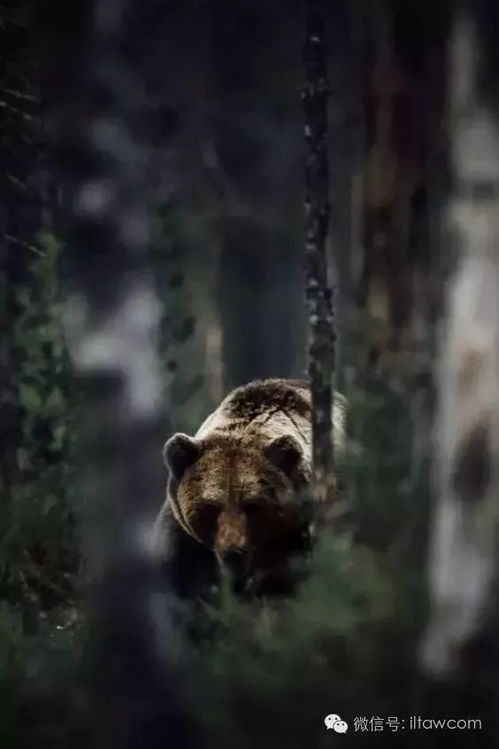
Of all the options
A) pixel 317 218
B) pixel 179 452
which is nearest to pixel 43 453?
pixel 179 452

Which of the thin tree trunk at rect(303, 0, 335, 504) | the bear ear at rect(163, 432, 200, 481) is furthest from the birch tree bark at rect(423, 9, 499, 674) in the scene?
the bear ear at rect(163, 432, 200, 481)

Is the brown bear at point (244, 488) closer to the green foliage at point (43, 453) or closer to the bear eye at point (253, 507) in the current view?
the bear eye at point (253, 507)

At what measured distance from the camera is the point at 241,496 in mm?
2033

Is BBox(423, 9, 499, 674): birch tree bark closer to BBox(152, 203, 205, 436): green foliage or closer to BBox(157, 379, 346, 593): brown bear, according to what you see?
BBox(157, 379, 346, 593): brown bear

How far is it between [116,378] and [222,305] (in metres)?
0.24

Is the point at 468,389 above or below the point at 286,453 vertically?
above

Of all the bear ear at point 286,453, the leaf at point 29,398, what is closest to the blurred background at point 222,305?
the leaf at point 29,398

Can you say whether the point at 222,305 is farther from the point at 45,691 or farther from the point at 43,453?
the point at 45,691

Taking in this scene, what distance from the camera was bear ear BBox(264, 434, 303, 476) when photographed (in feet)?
6.58

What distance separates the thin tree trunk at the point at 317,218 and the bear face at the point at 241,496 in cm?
9

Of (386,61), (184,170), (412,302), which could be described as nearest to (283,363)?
(412,302)

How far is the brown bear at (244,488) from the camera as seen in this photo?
199cm

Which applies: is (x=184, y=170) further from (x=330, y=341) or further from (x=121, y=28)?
(x=330, y=341)

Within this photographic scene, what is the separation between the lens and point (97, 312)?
2010mm
